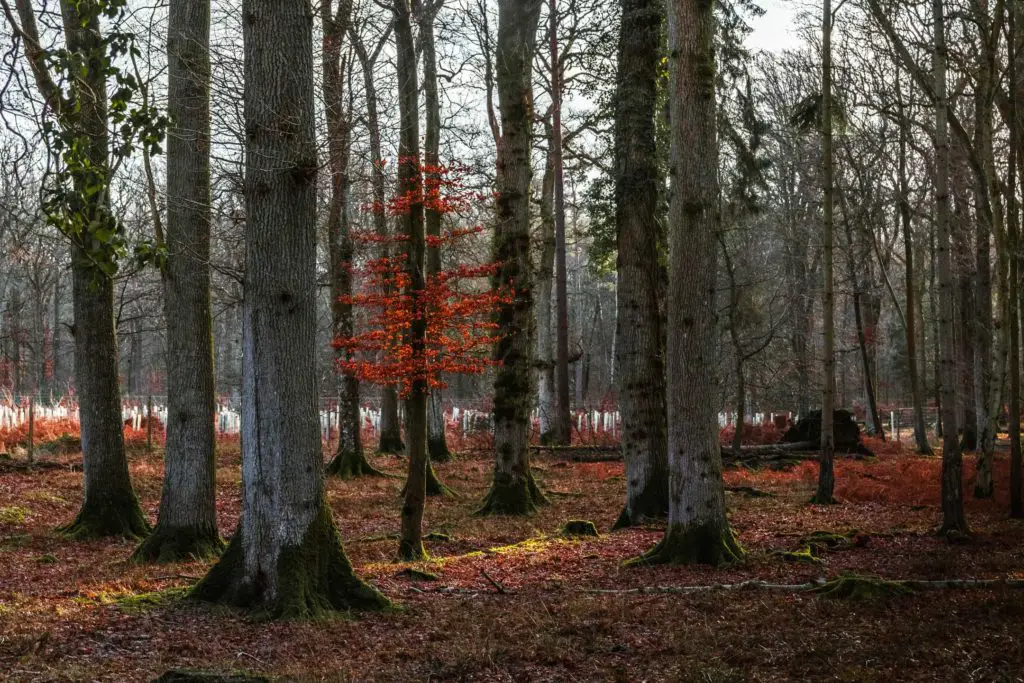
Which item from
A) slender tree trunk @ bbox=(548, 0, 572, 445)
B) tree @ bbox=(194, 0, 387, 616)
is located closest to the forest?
tree @ bbox=(194, 0, 387, 616)

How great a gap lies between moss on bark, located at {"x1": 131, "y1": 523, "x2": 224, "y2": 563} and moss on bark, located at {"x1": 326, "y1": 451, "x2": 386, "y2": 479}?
7.58 meters

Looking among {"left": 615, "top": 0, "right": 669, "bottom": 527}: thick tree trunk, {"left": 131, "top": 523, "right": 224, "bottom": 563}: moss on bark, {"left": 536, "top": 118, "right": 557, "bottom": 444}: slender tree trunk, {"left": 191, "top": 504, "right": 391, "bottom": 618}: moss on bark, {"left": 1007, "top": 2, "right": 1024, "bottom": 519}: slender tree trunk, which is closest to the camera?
{"left": 191, "top": 504, "right": 391, "bottom": 618}: moss on bark

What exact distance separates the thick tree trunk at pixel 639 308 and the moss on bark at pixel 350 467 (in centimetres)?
721

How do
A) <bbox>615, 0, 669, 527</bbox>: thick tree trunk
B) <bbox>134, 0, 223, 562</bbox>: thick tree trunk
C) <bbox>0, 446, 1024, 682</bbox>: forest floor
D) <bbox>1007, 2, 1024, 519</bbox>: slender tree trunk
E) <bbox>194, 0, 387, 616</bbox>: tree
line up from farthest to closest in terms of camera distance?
1. <bbox>615, 0, 669, 527</bbox>: thick tree trunk
2. <bbox>1007, 2, 1024, 519</bbox>: slender tree trunk
3. <bbox>134, 0, 223, 562</bbox>: thick tree trunk
4. <bbox>194, 0, 387, 616</bbox>: tree
5. <bbox>0, 446, 1024, 682</bbox>: forest floor

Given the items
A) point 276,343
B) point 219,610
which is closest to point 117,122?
point 276,343

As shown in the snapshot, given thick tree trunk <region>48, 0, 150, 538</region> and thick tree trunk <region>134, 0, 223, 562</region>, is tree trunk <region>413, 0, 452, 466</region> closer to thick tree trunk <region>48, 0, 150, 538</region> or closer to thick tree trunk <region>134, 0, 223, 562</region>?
thick tree trunk <region>134, 0, 223, 562</region>

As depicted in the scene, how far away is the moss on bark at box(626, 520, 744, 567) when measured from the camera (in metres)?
8.45

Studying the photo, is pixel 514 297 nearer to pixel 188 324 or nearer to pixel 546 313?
pixel 188 324

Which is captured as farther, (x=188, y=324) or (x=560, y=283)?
(x=560, y=283)

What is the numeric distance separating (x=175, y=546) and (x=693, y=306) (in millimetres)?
5659

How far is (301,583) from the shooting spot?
6.78 meters

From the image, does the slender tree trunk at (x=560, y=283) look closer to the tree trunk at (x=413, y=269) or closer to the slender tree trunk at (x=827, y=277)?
the slender tree trunk at (x=827, y=277)

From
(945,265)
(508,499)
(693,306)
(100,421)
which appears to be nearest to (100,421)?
(100,421)

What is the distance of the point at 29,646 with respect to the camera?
18.6 ft
